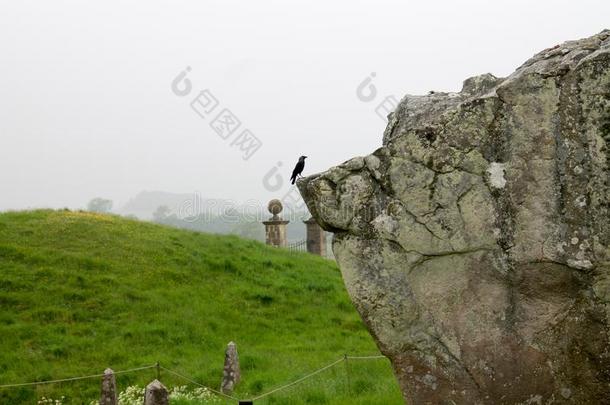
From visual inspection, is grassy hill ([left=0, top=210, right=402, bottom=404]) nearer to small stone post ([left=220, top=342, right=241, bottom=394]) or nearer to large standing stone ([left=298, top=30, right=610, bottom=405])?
small stone post ([left=220, top=342, right=241, bottom=394])

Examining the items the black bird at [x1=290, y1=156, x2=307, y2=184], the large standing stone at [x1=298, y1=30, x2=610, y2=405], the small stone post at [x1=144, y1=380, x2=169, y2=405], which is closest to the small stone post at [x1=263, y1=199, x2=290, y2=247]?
the black bird at [x1=290, y1=156, x2=307, y2=184]

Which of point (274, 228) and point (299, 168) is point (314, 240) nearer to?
point (274, 228)

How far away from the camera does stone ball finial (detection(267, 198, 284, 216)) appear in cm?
3136

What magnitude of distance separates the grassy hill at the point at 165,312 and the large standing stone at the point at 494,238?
3970 mm

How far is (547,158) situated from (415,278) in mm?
1576

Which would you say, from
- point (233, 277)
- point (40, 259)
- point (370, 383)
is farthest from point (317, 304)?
point (370, 383)

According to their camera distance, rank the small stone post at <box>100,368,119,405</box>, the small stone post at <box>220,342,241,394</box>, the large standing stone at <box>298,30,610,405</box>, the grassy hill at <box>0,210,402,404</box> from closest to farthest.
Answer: the large standing stone at <box>298,30,610,405</box> < the small stone post at <box>100,368,119,405</box> < the small stone post at <box>220,342,241,394</box> < the grassy hill at <box>0,210,402,404</box>

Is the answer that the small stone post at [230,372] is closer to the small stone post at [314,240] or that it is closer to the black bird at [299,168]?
the black bird at [299,168]

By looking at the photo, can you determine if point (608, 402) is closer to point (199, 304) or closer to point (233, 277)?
point (199, 304)

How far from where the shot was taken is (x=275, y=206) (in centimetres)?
3144

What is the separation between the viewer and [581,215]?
19.9 ft

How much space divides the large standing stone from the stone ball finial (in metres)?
24.7

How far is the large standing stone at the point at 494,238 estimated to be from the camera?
607cm

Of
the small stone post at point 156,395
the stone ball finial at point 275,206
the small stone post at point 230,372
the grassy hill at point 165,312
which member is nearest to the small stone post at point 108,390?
the grassy hill at point 165,312
